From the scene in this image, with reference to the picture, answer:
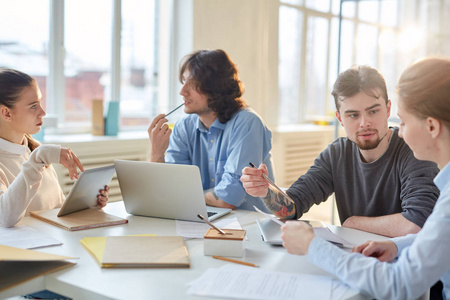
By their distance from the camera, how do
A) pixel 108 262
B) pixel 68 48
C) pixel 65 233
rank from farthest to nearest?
pixel 68 48, pixel 65 233, pixel 108 262

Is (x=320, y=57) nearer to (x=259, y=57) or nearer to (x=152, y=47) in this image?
(x=259, y=57)

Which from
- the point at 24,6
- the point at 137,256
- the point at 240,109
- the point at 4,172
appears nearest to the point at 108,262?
the point at 137,256

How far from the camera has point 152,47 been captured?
4.46 metres

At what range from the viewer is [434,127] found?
1192 millimetres

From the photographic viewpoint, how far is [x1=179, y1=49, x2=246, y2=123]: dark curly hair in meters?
2.50

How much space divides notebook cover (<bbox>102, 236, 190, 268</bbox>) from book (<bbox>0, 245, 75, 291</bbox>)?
12 centimetres

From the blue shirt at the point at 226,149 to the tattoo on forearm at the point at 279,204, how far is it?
234 millimetres

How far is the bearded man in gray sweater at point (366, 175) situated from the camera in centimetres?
174

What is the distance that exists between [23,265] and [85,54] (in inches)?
114

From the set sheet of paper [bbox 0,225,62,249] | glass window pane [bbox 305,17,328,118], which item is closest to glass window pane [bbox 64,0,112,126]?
sheet of paper [bbox 0,225,62,249]

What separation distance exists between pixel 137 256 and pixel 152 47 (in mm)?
3350

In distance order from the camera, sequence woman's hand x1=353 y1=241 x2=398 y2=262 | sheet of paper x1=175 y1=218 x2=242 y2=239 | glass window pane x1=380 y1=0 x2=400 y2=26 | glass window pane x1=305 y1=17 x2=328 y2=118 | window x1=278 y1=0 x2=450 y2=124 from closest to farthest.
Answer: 1. woman's hand x1=353 y1=241 x2=398 y2=262
2. sheet of paper x1=175 y1=218 x2=242 y2=239
3. glass window pane x1=380 y1=0 x2=400 y2=26
4. window x1=278 y1=0 x2=450 y2=124
5. glass window pane x1=305 y1=17 x2=328 y2=118

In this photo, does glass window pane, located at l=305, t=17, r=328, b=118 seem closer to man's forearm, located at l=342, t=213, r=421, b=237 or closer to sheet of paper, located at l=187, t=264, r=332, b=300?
man's forearm, located at l=342, t=213, r=421, b=237

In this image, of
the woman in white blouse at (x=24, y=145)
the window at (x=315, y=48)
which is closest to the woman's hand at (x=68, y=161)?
the woman in white blouse at (x=24, y=145)
